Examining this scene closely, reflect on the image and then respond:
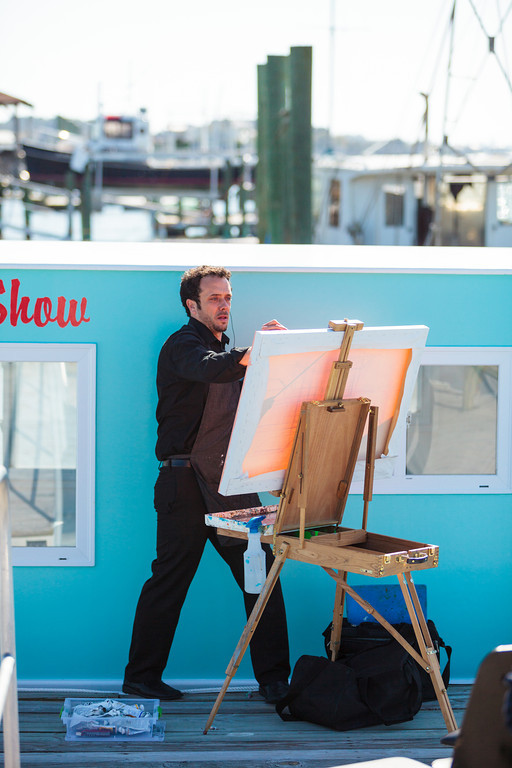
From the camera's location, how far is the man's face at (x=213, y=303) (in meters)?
4.07

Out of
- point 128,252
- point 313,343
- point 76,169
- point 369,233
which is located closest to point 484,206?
point 369,233

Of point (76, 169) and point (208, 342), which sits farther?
point (76, 169)

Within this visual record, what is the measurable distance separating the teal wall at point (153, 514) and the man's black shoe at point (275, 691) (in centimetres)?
32

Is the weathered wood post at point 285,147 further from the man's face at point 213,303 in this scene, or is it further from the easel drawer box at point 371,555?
the easel drawer box at point 371,555

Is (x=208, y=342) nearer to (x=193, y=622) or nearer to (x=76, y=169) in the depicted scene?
(x=193, y=622)

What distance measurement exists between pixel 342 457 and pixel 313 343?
53cm

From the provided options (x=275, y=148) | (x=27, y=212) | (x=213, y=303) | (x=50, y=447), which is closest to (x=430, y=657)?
(x=213, y=303)

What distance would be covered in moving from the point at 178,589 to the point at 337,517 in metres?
0.88

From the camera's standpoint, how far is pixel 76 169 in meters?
39.0

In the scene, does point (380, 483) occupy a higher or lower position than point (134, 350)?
lower

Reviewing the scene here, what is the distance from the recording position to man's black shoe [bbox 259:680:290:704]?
4223 mm

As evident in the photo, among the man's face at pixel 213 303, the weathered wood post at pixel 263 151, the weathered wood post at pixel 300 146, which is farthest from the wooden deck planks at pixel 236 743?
the weathered wood post at pixel 263 151

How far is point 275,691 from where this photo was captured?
423cm

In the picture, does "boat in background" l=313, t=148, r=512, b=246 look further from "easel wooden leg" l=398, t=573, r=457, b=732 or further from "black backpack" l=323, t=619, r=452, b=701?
"easel wooden leg" l=398, t=573, r=457, b=732
